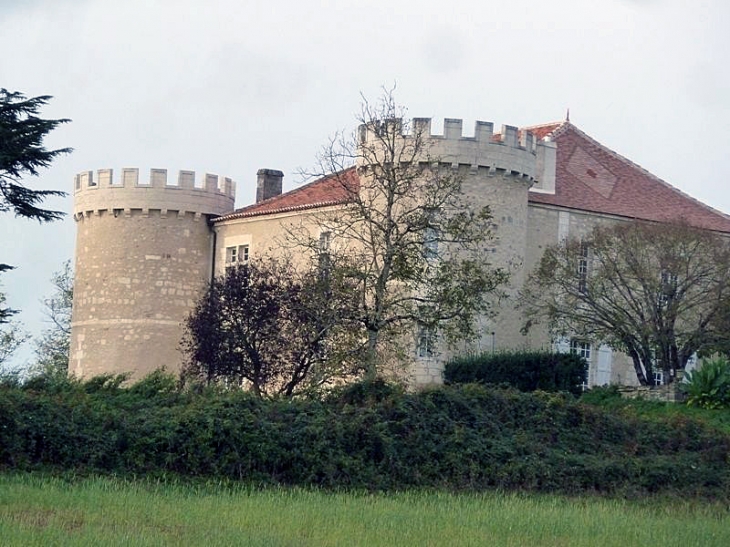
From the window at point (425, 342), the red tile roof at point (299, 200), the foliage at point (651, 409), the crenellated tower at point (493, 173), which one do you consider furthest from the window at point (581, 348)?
the red tile roof at point (299, 200)

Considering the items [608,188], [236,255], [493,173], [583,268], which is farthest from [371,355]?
[236,255]

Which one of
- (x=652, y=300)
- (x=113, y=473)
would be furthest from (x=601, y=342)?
(x=113, y=473)

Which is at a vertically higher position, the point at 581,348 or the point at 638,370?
the point at 581,348

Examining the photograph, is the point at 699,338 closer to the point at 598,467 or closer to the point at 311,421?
the point at 598,467

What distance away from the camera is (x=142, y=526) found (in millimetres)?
17125

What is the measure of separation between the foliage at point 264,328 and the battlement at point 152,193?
23.8ft

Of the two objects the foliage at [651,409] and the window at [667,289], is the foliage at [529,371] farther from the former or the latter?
the window at [667,289]

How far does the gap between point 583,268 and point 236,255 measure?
1251 cm

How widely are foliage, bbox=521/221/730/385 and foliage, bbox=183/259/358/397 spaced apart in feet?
21.0

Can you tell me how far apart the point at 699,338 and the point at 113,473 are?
18492mm

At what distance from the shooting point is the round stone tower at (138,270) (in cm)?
4719

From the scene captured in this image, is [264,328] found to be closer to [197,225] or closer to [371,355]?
[371,355]

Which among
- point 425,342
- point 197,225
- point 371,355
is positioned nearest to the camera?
point 371,355

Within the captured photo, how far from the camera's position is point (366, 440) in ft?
79.7
